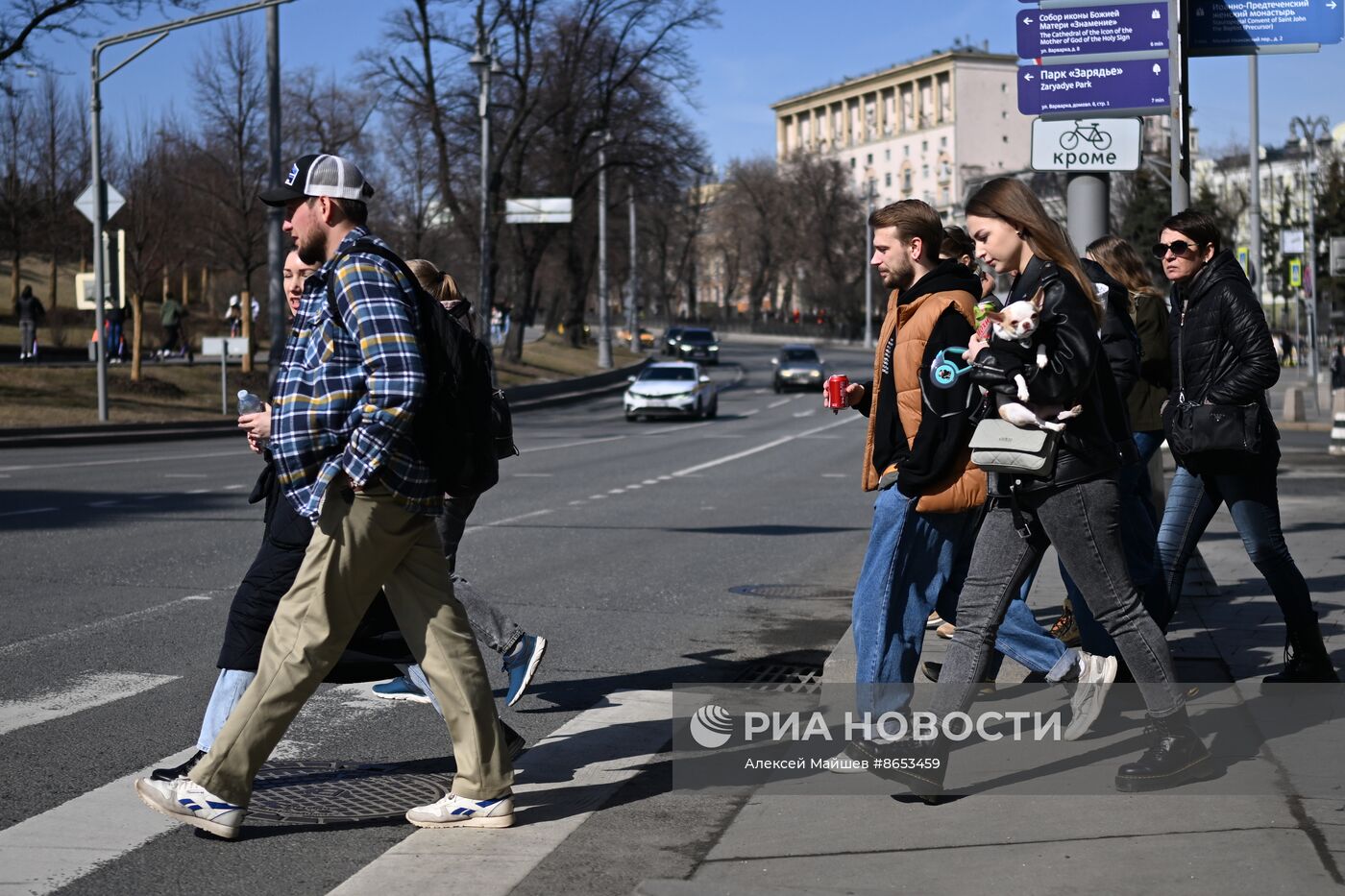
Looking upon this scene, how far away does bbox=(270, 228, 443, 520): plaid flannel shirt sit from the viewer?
14.6 ft

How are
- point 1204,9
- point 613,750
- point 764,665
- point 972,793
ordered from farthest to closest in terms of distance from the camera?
point 1204,9, point 764,665, point 613,750, point 972,793

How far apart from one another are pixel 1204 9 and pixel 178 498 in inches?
421

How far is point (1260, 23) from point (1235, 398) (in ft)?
11.4

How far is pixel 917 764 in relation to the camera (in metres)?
4.91

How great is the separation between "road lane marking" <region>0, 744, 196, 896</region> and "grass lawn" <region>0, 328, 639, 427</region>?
2451 cm

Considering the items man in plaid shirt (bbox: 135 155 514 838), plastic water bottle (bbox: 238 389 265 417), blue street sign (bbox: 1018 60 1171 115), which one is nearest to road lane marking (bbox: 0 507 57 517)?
blue street sign (bbox: 1018 60 1171 115)

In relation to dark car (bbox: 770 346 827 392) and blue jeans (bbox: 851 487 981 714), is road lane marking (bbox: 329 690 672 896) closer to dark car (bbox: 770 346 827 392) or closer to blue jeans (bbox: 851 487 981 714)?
blue jeans (bbox: 851 487 981 714)

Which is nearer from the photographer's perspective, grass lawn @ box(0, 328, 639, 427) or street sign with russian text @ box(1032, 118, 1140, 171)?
street sign with russian text @ box(1032, 118, 1140, 171)

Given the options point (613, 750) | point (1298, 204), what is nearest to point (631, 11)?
point (1298, 204)

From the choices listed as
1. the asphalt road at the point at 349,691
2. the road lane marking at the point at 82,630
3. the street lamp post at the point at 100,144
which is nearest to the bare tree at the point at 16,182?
the street lamp post at the point at 100,144

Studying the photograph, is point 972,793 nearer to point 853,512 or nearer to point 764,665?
point 764,665

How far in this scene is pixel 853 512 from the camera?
52.1ft

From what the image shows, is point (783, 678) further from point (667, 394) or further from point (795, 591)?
point (667, 394)

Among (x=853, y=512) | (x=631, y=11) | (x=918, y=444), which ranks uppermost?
(x=631, y=11)
